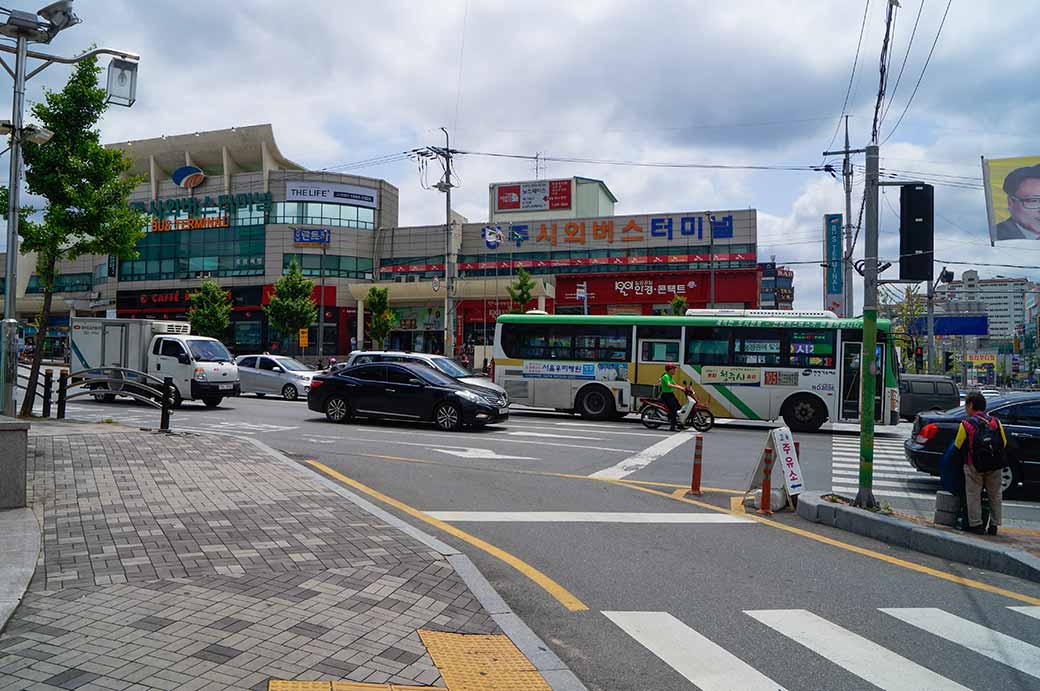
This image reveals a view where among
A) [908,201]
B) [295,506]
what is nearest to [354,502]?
[295,506]

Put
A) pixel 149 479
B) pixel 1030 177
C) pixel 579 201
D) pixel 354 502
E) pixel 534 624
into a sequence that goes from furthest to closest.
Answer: pixel 579 201, pixel 1030 177, pixel 149 479, pixel 354 502, pixel 534 624

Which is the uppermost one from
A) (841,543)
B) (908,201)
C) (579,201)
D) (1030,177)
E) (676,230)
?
(579,201)

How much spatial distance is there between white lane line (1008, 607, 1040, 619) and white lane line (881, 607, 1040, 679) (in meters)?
0.61

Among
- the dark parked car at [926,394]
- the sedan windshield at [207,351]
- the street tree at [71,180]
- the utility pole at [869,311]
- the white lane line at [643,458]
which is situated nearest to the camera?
the utility pole at [869,311]

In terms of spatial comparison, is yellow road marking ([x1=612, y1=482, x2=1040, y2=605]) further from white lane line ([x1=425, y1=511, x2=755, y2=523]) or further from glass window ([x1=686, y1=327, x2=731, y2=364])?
glass window ([x1=686, y1=327, x2=731, y2=364])

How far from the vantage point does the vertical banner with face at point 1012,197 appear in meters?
21.5

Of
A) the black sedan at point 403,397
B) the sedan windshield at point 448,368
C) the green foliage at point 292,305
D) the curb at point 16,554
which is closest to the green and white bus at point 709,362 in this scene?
the sedan windshield at point 448,368

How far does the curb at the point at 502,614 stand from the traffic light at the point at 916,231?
6.40 metres

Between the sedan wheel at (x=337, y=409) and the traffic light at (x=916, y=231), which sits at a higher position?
the traffic light at (x=916, y=231)

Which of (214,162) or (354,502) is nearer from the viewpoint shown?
(354,502)

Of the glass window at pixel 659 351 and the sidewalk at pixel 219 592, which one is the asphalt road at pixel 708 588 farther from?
the glass window at pixel 659 351

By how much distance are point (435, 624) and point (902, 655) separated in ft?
9.62

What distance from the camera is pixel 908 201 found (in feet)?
30.7

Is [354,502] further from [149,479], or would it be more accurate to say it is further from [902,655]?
[902,655]
